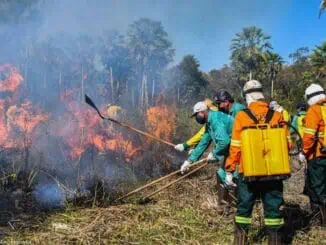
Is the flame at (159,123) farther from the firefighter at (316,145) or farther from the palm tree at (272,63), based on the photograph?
the palm tree at (272,63)

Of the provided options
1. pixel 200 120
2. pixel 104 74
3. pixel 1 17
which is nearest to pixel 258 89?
pixel 200 120

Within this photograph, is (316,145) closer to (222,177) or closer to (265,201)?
(222,177)

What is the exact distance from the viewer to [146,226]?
536cm

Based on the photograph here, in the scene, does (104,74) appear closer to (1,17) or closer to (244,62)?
(1,17)

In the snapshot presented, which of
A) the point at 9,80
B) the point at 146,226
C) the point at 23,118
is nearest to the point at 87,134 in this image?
the point at 23,118

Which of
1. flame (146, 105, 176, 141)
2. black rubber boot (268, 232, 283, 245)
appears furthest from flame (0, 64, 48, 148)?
black rubber boot (268, 232, 283, 245)

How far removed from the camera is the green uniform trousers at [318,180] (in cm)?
573

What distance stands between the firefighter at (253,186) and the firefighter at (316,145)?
1216 millimetres

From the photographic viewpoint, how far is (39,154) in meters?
7.61

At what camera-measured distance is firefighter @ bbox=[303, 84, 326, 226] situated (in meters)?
5.61

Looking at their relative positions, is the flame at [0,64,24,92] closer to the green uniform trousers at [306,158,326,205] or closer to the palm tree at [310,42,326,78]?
the green uniform trousers at [306,158,326,205]

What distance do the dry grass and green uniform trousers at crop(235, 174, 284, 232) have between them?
0.57m

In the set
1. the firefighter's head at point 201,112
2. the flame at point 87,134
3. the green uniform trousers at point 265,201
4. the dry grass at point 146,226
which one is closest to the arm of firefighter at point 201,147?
the firefighter's head at point 201,112

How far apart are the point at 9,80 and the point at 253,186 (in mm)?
5658
